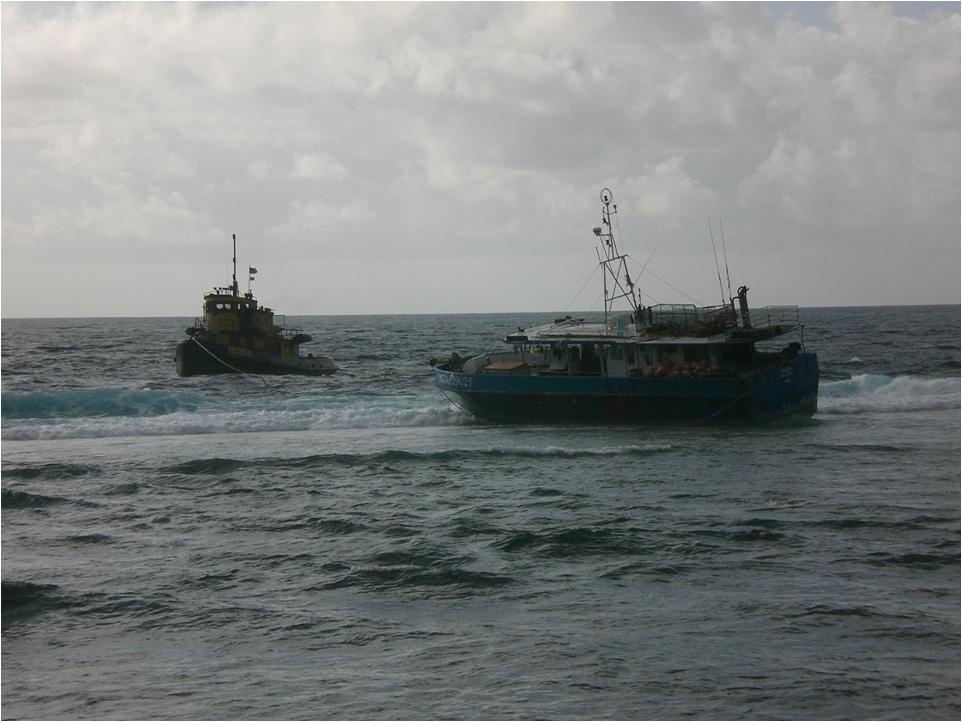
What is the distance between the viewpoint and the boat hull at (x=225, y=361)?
188 ft

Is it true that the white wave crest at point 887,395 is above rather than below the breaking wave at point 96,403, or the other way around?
below

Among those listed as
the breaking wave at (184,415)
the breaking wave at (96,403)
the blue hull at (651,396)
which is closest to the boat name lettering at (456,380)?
the blue hull at (651,396)

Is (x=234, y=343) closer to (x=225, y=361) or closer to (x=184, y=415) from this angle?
(x=225, y=361)

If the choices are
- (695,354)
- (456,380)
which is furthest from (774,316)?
(456,380)

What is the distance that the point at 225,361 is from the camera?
5734 cm

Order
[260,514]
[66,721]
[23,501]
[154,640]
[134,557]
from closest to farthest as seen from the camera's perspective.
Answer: [66,721], [154,640], [134,557], [260,514], [23,501]

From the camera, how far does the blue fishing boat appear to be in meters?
32.1

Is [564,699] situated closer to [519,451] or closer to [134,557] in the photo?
[134,557]

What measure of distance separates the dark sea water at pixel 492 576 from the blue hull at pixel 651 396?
78 centimetres

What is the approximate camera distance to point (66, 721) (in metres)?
10.2

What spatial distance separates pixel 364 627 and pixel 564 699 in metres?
3.63

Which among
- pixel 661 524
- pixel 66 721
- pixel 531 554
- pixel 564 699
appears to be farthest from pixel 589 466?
pixel 66 721

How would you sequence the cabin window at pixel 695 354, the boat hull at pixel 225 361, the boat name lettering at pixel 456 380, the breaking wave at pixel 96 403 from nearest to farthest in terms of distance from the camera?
the cabin window at pixel 695 354, the boat name lettering at pixel 456 380, the breaking wave at pixel 96 403, the boat hull at pixel 225 361

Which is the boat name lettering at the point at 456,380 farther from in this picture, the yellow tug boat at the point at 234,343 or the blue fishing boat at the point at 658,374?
the yellow tug boat at the point at 234,343
